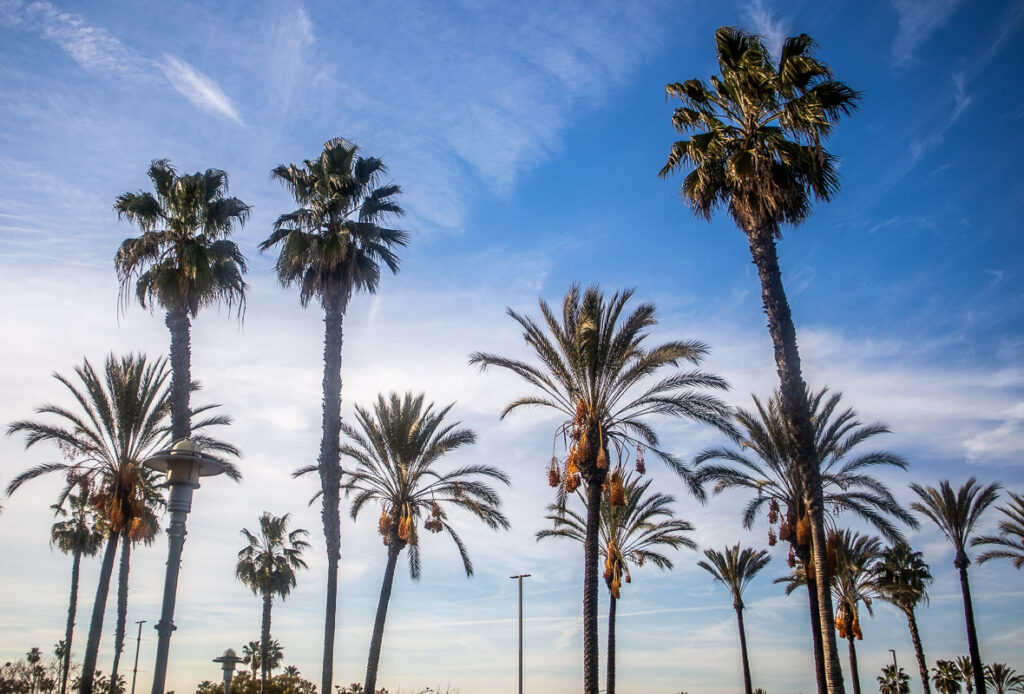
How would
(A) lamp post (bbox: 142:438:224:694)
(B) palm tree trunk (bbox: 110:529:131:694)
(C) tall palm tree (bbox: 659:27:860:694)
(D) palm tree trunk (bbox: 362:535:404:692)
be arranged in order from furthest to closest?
(B) palm tree trunk (bbox: 110:529:131:694) → (D) palm tree trunk (bbox: 362:535:404:692) → (C) tall palm tree (bbox: 659:27:860:694) → (A) lamp post (bbox: 142:438:224:694)

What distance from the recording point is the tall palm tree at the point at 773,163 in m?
19.3

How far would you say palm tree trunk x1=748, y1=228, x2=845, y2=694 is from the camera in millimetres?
19391

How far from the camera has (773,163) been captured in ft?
66.4

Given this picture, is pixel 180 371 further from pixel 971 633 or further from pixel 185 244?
pixel 971 633

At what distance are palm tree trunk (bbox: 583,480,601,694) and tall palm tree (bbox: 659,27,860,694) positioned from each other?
563 centimetres

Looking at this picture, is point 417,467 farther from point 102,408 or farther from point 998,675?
point 998,675

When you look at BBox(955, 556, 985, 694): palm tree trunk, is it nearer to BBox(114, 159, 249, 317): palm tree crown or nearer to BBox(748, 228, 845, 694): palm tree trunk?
BBox(748, 228, 845, 694): palm tree trunk

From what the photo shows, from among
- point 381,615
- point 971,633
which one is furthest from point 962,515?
point 381,615

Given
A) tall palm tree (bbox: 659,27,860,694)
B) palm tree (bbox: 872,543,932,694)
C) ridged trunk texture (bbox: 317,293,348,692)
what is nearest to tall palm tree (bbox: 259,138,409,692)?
ridged trunk texture (bbox: 317,293,348,692)

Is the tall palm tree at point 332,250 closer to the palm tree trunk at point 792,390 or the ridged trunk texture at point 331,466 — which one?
the ridged trunk texture at point 331,466

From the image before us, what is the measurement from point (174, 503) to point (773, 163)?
1632cm

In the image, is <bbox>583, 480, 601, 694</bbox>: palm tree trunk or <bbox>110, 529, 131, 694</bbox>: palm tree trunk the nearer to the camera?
<bbox>583, 480, 601, 694</bbox>: palm tree trunk

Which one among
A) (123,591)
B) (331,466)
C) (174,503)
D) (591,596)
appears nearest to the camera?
(174,503)

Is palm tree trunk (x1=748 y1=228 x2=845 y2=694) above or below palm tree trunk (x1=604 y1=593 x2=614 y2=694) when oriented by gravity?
above
